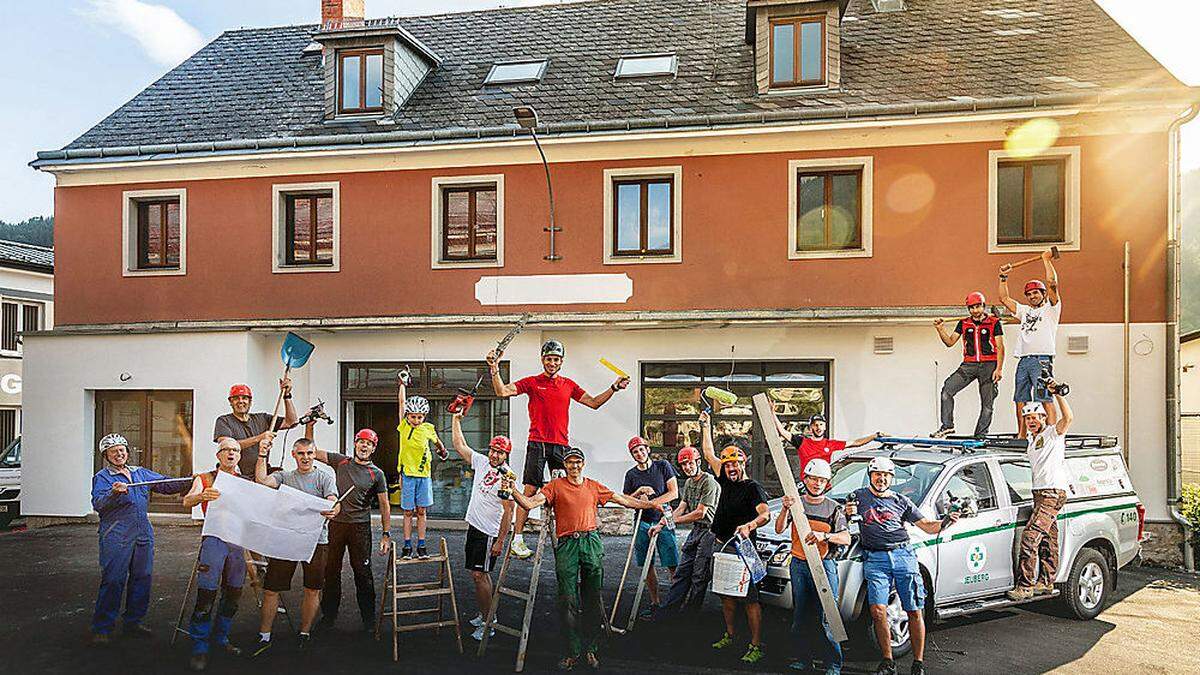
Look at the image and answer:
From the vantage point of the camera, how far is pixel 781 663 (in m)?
8.52

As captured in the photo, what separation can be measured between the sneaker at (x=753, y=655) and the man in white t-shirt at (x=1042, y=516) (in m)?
2.81

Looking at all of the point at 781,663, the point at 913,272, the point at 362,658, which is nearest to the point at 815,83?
the point at 913,272

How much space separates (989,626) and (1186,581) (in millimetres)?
4575

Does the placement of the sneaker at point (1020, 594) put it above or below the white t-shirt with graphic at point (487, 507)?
below

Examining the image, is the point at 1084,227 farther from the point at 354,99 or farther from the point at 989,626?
the point at 354,99

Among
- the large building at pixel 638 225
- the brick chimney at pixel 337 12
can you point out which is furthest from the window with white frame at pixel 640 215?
the brick chimney at pixel 337 12

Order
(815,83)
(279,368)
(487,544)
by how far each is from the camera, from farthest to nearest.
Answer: (279,368) → (815,83) → (487,544)

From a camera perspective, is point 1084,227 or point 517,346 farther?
point 517,346

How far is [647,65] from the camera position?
17453 millimetres

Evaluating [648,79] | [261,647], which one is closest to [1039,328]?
[648,79]

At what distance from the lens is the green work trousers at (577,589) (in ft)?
27.5

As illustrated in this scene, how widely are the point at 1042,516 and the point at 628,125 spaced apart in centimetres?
859

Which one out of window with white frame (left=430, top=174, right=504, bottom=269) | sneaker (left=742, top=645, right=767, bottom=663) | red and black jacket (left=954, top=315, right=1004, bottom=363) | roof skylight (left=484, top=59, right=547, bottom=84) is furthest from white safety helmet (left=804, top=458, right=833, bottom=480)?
roof skylight (left=484, top=59, right=547, bottom=84)

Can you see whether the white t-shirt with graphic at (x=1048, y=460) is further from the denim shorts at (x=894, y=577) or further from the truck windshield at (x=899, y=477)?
the denim shorts at (x=894, y=577)
